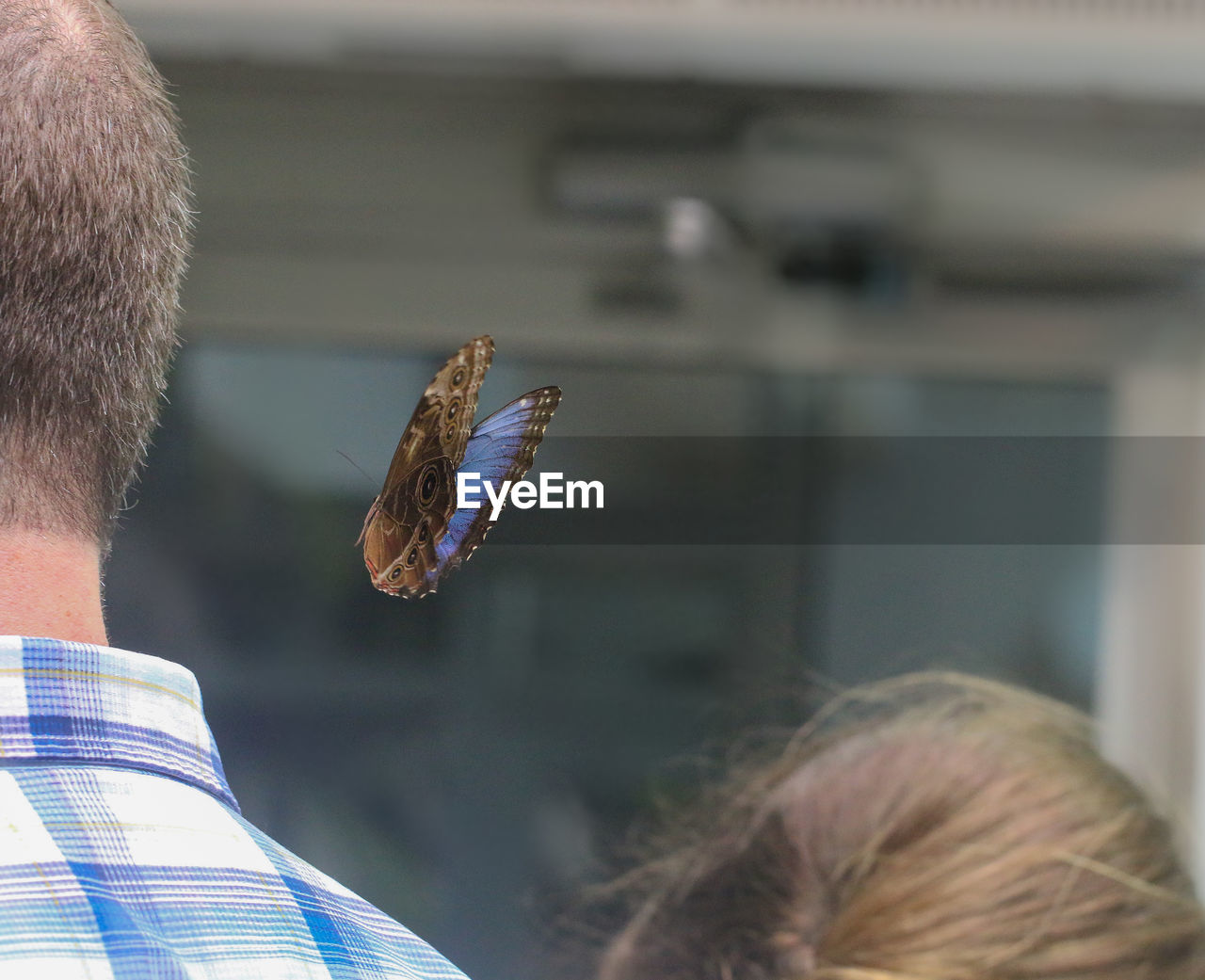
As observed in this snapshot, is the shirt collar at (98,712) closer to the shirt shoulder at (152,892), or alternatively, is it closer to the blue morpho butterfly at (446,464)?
the shirt shoulder at (152,892)

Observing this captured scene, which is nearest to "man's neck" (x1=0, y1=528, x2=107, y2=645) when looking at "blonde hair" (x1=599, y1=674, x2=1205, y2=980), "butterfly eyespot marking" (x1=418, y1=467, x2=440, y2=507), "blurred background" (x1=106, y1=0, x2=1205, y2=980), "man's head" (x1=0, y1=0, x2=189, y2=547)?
"man's head" (x1=0, y1=0, x2=189, y2=547)

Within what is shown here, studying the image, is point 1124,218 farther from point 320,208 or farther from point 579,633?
point 320,208

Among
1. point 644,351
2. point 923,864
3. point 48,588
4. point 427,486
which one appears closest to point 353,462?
point 427,486

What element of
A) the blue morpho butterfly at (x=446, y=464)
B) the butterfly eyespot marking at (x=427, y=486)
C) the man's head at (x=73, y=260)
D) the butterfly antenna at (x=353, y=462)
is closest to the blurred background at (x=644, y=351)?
the butterfly antenna at (x=353, y=462)

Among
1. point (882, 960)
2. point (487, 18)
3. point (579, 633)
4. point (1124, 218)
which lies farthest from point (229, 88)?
point (882, 960)

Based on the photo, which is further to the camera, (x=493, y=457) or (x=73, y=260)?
(x=493, y=457)

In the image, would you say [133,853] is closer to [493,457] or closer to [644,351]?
[493,457]
